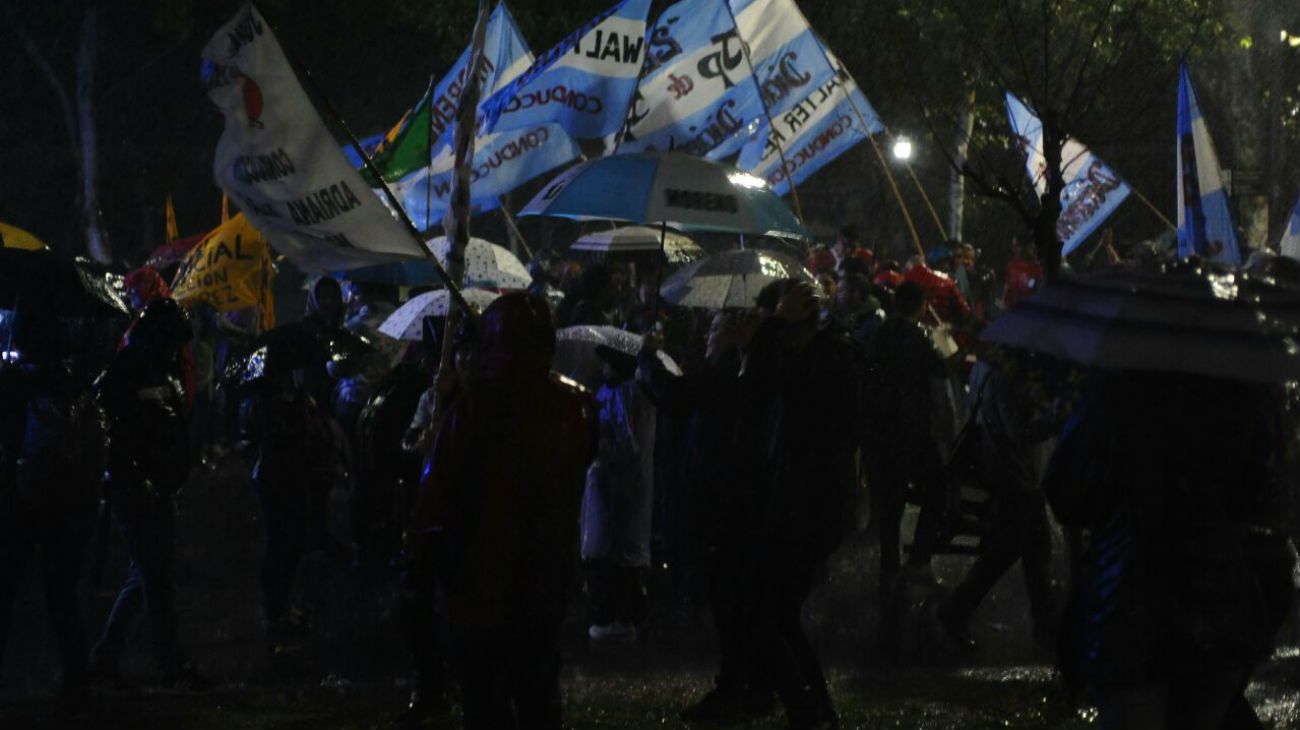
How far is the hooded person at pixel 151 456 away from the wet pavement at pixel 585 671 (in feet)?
1.26

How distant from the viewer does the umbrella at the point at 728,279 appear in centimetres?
1164

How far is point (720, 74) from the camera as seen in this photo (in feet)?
43.2

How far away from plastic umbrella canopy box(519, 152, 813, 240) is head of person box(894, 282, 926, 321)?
3.52 feet

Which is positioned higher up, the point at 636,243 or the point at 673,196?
the point at 636,243

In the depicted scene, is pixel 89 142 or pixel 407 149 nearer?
pixel 407 149

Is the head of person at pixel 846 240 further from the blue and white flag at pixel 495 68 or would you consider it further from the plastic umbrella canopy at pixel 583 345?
the plastic umbrella canopy at pixel 583 345

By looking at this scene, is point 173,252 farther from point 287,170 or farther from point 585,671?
point 287,170

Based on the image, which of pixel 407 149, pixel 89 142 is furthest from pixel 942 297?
pixel 89 142

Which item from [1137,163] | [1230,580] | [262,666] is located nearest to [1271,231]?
[1137,163]

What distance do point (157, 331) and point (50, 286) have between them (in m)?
0.55

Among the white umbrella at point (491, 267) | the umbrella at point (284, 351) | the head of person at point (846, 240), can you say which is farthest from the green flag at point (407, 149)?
the head of person at point (846, 240)

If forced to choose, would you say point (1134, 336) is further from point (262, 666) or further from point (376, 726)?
point (262, 666)

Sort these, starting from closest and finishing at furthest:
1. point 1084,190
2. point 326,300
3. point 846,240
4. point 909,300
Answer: point 326,300 < point 909,300 < point 1084,190 < point 846,240

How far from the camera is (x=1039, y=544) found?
31.4ft
